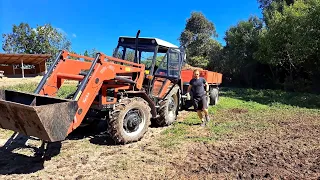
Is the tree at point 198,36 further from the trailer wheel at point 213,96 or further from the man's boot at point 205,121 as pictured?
the man's boot at point 205,121

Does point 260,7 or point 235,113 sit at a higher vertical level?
point 260,7

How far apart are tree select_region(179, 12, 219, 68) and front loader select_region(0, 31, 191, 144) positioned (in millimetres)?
25335

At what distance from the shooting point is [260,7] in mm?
32625

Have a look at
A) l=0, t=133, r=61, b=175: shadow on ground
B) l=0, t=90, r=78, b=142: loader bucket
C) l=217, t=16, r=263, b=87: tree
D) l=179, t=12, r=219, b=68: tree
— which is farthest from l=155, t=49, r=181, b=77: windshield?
l=179, t=12, r=219, b=68: tree

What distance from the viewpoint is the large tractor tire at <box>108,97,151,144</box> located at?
5.78 meters

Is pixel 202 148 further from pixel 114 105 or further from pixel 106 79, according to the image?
pixel 106 79

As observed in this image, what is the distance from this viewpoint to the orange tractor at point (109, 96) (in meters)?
4.46

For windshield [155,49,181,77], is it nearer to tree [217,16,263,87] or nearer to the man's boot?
the man's boot

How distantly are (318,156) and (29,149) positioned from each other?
5632 mm

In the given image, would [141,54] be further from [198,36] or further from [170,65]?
[198,36]

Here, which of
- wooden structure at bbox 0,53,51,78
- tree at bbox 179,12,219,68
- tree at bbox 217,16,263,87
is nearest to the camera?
wooden structure at bbox 0,53,51,78

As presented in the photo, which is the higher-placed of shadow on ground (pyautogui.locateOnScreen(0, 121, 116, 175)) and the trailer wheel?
the trailer wheel

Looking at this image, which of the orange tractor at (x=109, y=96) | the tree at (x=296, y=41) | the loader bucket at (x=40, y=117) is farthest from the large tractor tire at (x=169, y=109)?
the tree at (x=296, y=41)

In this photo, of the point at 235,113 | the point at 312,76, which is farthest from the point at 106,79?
the point at 312,76
